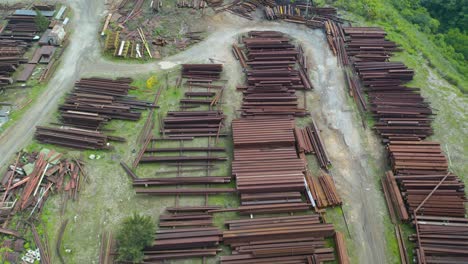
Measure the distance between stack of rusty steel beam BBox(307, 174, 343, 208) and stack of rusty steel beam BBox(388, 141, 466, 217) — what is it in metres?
3.80

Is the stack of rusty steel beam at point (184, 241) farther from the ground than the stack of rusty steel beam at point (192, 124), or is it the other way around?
the stack of rusty steel beam at point (192, 124)

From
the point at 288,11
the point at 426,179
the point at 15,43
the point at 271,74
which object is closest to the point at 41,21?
the point at 15,43

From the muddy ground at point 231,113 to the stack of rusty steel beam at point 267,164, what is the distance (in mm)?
2697

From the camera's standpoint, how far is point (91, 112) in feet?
76.8

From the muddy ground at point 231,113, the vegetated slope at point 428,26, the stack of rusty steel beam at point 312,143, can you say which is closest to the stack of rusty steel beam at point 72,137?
the muddy ground at point 231,113

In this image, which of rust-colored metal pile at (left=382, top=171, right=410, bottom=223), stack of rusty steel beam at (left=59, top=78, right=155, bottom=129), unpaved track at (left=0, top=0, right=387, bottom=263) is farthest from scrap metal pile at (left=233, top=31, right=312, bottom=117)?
stack of rusty steel beam at (left=59, top=78, right=155, bottom=129)

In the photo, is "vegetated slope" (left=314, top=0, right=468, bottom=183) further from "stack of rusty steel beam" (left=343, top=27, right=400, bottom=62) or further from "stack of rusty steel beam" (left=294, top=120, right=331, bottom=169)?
"stack of rusty steel beam" (left=294, top=120, right=331, bottom=169)

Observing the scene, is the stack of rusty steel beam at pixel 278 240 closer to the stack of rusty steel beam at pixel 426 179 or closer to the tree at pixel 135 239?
the tree at pixel 135 239

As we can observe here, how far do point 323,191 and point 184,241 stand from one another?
819cm

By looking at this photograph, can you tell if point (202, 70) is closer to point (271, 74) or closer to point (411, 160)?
point (271, 74)

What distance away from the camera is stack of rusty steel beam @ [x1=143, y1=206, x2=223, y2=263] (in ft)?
55.5

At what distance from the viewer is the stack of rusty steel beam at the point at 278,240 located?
54.8 feet

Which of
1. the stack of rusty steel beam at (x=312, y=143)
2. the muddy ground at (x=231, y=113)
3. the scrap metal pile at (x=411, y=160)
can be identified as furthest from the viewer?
the stack of rusty steel beam at (x=312, y=143)

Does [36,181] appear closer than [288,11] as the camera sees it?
Yes
